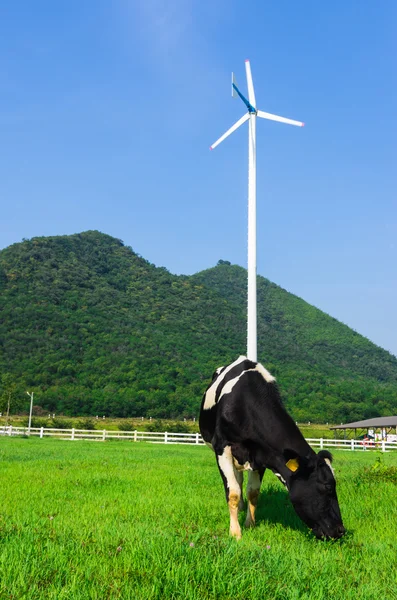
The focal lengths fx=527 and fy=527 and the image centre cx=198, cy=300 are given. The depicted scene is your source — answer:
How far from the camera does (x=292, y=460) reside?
647 centimetres

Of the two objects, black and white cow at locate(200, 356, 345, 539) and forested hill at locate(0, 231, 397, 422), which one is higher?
forested hill at locate(0, 231, 397, 422)

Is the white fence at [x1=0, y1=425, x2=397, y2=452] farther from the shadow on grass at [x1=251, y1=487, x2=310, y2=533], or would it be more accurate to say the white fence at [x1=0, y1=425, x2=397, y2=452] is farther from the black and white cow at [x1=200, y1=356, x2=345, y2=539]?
the black and white cow at [x1=200, y1=356, x2=345, y2=539]

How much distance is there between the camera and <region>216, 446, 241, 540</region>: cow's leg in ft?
21.5

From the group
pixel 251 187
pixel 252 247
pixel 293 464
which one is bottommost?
pixel 293 464

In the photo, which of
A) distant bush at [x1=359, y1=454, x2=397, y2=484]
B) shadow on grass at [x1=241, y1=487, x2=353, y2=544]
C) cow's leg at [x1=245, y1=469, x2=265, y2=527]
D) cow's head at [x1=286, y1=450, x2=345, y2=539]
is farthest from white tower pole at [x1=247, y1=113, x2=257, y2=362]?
cow's head at [x1=286, y1=450, x2=345, y2=539]

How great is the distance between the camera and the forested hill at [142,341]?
81438mm

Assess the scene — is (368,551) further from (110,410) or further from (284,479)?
(110,410)

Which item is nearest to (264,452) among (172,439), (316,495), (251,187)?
(316,495)

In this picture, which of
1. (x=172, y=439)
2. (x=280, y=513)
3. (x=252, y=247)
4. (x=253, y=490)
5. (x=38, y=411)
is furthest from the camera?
(x=38, y=411)

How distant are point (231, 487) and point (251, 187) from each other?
10070 millimetres

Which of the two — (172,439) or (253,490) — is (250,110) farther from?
(172,439)

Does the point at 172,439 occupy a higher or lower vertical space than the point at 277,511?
lower

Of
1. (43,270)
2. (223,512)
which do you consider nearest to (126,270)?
(43,270)

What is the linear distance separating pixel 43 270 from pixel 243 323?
54.7 metres
